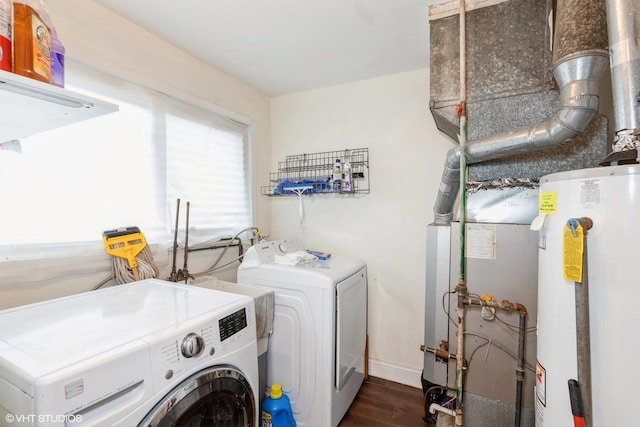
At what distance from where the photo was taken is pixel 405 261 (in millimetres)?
2189

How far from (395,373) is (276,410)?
3.52ft

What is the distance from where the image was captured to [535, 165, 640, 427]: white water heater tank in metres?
0.73

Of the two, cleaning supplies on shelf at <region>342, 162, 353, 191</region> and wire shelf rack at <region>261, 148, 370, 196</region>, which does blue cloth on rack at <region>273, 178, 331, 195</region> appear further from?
cleaning supplies on shelf at <region>342, 162, 353, 191</region>

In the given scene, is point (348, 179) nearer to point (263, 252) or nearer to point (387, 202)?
point (387, 202)

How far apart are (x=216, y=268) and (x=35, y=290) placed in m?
1.00

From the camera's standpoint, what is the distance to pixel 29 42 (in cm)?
72

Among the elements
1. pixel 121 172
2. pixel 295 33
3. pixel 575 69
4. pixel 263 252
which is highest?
pixel 295 33

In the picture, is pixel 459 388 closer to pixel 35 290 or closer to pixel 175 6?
pixel 35 290

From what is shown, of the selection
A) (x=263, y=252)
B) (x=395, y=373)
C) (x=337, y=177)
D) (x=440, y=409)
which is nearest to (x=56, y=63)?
(x=263, y=252)

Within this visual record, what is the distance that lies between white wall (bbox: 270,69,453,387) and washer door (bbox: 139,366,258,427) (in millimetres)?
1348

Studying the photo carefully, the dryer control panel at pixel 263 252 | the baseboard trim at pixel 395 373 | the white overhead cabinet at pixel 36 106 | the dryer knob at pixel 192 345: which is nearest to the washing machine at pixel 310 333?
the dryer control panel at pixel 263 252

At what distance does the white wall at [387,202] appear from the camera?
2.14m

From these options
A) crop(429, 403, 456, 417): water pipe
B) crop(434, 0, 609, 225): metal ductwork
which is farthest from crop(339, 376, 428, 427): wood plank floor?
crop(434, 0, 609, 225): metal ductwork

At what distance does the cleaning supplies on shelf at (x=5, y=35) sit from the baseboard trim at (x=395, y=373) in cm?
256
